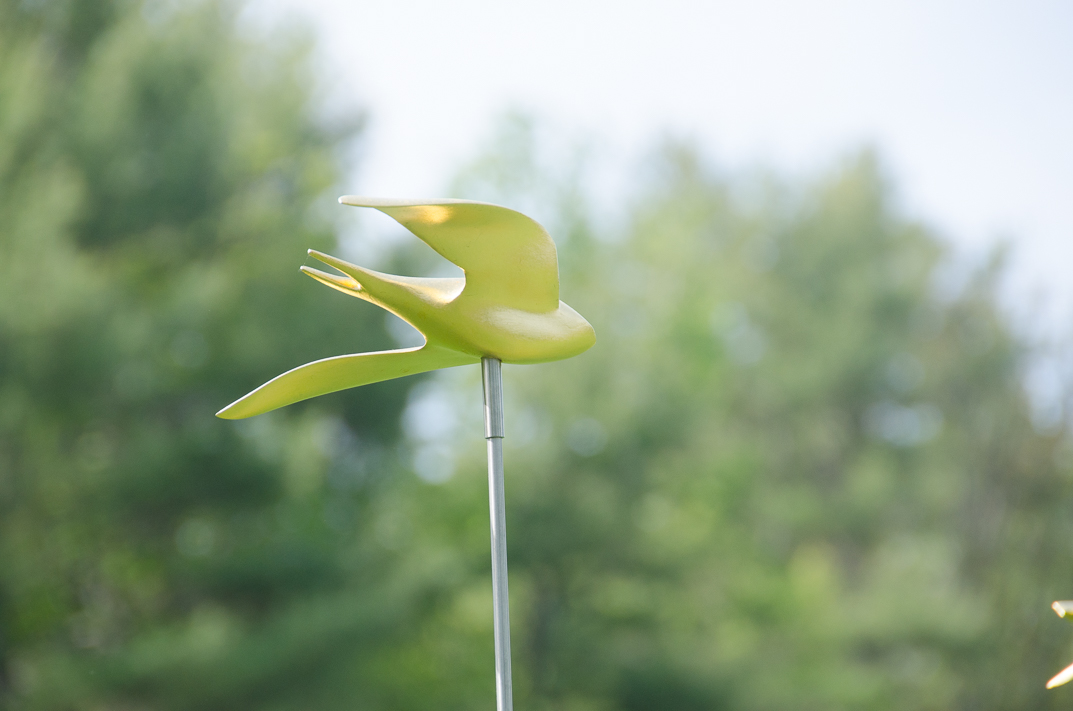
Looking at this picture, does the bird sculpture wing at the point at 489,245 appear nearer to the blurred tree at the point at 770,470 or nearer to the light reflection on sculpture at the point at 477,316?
the light reflection on sculpture at the point at 477,316

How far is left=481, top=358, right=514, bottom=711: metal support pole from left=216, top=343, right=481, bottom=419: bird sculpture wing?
0.05 m

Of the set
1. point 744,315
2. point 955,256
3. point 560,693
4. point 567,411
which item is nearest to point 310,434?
point 567,411

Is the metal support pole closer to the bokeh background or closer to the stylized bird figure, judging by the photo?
the stylized bird figure

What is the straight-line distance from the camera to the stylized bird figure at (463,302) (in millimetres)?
864

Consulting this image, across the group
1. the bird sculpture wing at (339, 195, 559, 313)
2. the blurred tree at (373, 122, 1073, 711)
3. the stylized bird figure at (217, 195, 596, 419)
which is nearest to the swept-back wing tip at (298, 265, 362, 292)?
the stylized bird figure at (217, 195, 596, 419)

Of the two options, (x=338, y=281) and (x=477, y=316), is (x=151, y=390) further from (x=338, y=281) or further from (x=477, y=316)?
(x=477, y=316)

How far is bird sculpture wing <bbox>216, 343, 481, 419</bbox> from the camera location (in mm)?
872

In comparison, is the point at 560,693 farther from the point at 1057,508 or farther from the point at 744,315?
the point at 744,315

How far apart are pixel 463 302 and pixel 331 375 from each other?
0.46 ft

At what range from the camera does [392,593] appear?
4.88 m

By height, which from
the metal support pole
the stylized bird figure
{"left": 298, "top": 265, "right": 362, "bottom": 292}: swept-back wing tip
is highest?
{"left": 298, "top": 265, "right": 362, "bottom": 292}: swept-back wing tip

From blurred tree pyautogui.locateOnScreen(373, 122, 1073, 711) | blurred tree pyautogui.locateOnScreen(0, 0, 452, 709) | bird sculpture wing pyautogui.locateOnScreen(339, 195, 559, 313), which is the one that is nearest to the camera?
bird sculpture wing pyautogui.locateOnScreen(339, 195, 559, 313)

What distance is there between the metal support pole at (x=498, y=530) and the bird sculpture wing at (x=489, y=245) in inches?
3.1

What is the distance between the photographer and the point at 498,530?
886mm
